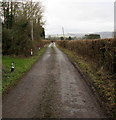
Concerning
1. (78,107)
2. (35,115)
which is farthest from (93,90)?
(35,115)

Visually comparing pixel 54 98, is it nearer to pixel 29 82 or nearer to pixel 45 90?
pixel 45 90

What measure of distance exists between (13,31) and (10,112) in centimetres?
1559

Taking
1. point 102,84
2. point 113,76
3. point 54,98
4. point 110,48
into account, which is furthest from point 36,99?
point 110,48

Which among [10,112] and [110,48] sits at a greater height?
[110,48]

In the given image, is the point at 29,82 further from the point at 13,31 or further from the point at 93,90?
the point at 13,31

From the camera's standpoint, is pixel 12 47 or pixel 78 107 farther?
pixel 12 47

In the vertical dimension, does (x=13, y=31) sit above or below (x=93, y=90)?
above

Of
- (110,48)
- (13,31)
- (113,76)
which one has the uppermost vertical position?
(13,31)

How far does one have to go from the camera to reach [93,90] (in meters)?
6.63

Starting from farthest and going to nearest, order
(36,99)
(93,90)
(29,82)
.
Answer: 1. (29,82)
2. (93,90)
3. (36,99)

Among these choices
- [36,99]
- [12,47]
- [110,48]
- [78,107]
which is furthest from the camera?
[12,47]

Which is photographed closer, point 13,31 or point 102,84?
point 102,84

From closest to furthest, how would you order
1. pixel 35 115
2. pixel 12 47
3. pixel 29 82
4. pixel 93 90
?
pixel 35 115
pixel 93 90
pixel 29 82
pixel 12 47

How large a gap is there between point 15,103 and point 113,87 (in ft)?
13.7
